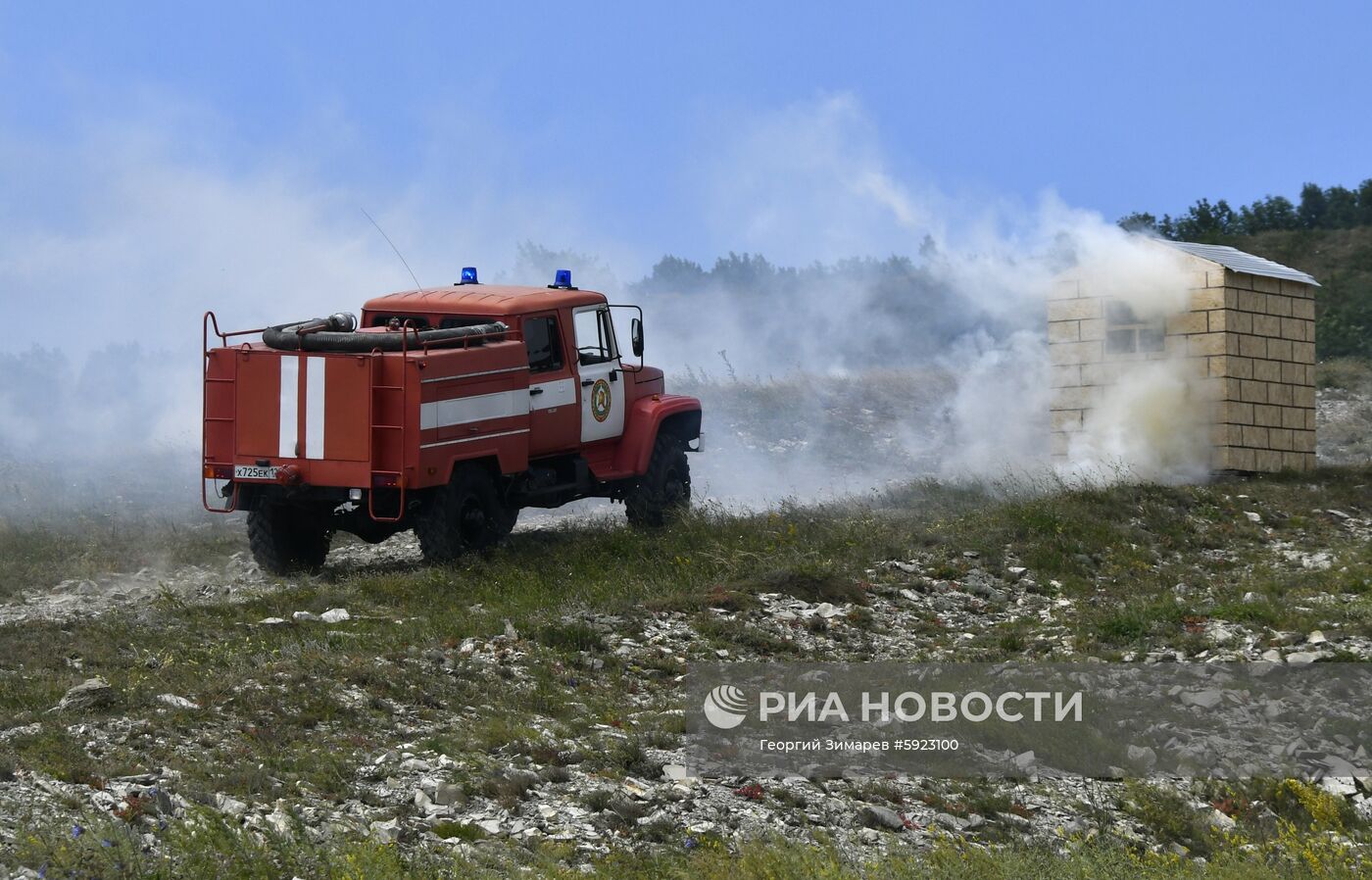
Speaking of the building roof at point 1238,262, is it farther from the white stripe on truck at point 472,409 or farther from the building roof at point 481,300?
the white stripe on truck at point 472,409

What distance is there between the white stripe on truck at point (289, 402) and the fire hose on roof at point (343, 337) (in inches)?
7.1

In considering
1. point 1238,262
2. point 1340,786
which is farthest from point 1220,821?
point 1238,262

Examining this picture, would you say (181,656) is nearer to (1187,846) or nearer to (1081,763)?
(1081,763)

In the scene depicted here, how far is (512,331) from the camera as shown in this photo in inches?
593

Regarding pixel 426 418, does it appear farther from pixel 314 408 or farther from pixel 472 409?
pixel 314 408

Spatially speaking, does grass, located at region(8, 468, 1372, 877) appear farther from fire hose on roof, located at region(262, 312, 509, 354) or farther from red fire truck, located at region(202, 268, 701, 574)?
fire hose on roof, located at region(262, 312, 509, 354)

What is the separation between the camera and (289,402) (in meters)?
13.9

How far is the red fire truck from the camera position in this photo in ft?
45.0

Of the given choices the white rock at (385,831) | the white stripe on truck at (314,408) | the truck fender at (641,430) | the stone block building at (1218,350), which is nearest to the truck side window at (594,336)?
the truck fender at (641,430)

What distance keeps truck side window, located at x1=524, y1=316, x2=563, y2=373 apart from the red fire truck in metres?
0.02

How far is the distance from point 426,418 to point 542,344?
78.9 inches

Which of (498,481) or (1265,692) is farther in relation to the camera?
(498,481)

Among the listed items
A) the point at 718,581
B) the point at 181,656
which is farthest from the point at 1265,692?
the point at 181,656

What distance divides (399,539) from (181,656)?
706cm
